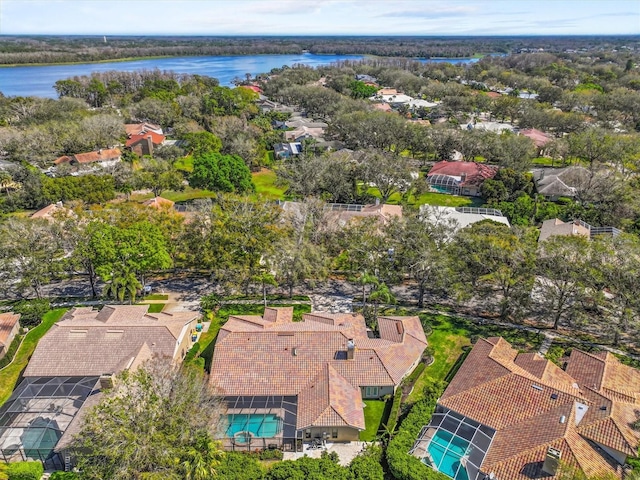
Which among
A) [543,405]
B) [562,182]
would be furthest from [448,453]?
[562,182]

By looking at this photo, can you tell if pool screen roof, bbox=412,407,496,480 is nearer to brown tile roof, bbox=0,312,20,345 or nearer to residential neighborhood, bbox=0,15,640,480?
residential neighborhood, bbox=0,15,640,480

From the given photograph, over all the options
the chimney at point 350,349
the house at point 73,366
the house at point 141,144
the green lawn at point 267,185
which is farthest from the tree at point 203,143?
the chimney at point 350,349

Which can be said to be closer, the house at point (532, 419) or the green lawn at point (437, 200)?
the house at point (532, 419)

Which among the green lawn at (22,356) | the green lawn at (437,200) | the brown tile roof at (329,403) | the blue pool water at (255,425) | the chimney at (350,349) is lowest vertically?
the green lawn at (437,200)

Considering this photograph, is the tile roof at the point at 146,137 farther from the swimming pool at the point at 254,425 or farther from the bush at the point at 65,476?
the bush at the point at 65,476

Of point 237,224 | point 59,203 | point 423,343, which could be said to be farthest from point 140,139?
point 423,343

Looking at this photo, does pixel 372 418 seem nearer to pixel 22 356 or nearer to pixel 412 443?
pixel 412 443
